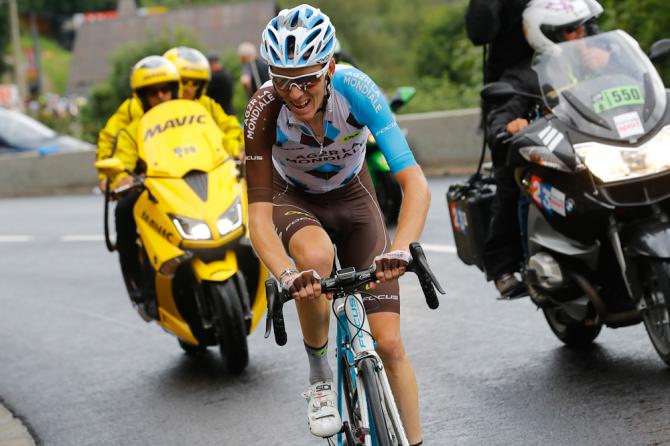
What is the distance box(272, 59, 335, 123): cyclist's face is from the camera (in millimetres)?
5125

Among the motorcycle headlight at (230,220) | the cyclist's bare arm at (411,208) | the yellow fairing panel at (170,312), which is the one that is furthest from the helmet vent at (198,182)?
the cyclist's bare arm at (411,208)

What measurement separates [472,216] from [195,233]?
1651mm

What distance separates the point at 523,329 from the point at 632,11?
10.6 meters

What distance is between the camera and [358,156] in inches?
231

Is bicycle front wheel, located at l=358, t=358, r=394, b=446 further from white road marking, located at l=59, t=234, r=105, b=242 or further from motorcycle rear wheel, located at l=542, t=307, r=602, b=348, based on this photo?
white road marking, located at l=59, t=234, r=105, b=242

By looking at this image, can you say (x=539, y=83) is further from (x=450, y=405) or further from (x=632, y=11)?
(x=632, y=11)

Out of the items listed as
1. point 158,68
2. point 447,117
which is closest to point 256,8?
point 447,117

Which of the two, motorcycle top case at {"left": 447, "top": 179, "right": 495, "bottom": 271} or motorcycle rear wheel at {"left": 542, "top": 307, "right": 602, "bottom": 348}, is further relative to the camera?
motorcycle top case at {"left": 447, "top": 179, "right": 495, "bottom": 271}

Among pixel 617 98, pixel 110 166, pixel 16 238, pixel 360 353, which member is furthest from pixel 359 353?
pixel 16 238

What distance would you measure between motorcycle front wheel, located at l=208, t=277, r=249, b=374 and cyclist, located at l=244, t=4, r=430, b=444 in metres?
1.89

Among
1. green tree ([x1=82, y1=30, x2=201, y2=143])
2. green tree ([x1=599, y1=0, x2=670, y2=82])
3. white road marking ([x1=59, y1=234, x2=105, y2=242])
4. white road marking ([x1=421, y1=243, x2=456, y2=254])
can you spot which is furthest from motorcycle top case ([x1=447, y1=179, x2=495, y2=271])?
green tree ([x1=82, y1=30, x2=201, y2=143])

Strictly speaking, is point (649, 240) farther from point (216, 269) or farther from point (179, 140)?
point (179, 140)

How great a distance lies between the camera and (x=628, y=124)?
6.85 metres

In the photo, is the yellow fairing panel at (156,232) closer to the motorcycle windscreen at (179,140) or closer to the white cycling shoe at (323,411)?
the motorcycle windscreen at (179,140)
